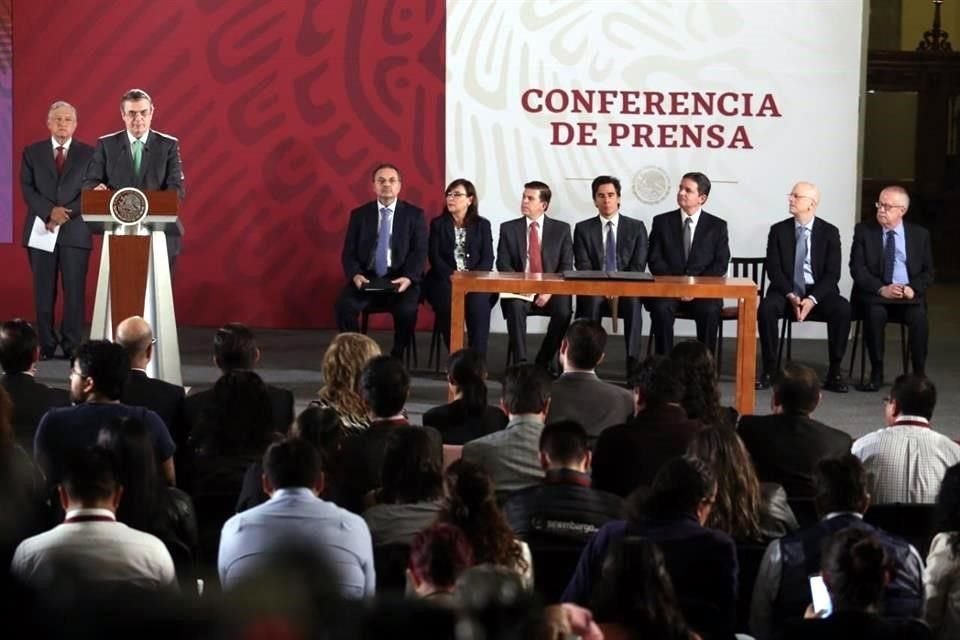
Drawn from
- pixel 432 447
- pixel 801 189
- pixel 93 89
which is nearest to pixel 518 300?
pixel 801 189

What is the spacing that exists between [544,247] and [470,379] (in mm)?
3409

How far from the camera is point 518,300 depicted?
738 centimetres

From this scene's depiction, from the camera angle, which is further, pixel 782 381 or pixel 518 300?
pixel 518 300

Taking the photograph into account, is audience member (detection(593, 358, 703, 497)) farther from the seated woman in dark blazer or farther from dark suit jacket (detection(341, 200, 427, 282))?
Result: dark suit jacket (detection(341, 200, 427, 282))

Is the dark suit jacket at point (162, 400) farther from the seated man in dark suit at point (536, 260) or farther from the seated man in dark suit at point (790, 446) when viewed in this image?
the seated man in dark suit at point (536, 260)

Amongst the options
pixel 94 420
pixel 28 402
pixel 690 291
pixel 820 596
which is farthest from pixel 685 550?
pixel 690 291

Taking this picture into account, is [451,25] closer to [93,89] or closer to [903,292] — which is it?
[93,89]

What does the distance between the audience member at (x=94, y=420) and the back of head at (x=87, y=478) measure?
31.5 inches

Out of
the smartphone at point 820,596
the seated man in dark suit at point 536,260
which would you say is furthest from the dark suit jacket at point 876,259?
the smartphone at point 820,596

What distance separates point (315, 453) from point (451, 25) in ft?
21.4

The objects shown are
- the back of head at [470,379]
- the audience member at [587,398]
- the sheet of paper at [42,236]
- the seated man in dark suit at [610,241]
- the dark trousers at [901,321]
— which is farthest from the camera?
the sheet of paper at [42,236]

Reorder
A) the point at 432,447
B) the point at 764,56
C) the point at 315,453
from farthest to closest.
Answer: the point at 764,56 → the point at 432,447 → the point at 315,453

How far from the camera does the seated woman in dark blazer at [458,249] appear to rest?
24.6 ft

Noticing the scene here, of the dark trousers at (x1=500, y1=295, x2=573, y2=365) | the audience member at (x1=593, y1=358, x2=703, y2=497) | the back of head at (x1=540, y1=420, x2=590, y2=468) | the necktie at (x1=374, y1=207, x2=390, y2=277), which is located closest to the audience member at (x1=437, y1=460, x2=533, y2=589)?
the back of head at (x1=540, y1=420, x2=590, y2=468)
